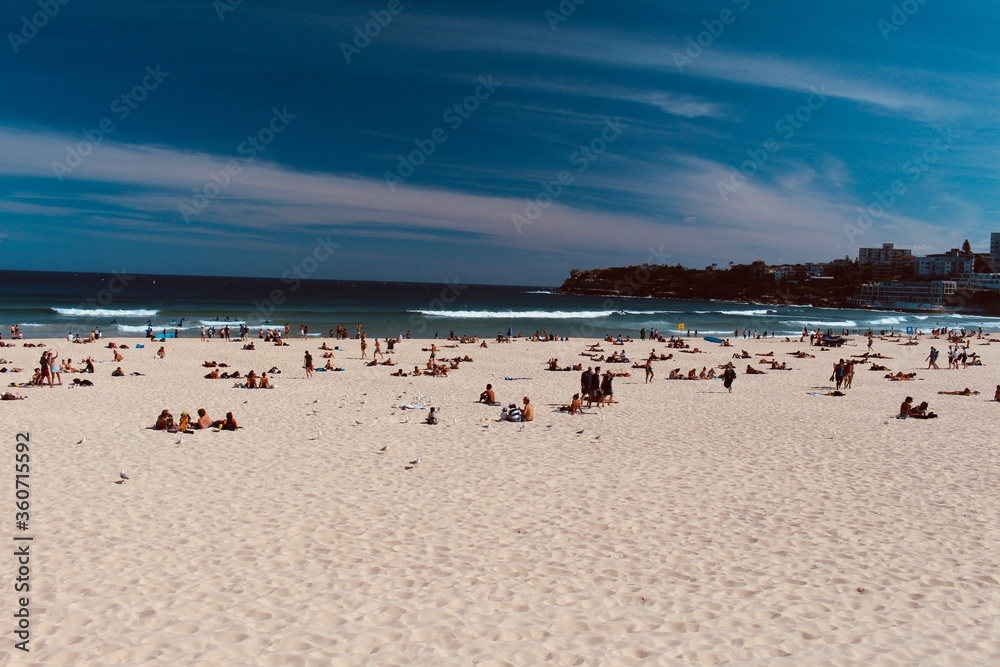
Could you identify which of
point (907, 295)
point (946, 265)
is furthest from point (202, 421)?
point (946, 265)

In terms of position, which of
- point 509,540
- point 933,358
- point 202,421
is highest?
point 933,358

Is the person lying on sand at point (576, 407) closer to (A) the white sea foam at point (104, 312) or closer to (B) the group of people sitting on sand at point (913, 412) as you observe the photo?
(B) the group of people sitting on sand at point (913, 412)

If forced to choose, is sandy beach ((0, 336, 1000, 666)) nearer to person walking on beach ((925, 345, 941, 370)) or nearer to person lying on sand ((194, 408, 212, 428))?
person lying on sand ((194, 408, 212, 428))

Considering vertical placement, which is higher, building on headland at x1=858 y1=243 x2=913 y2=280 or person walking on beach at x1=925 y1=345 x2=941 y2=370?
building on headland at x1=858 y1=243 x2=913 y2=280

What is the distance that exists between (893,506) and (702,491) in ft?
8.21

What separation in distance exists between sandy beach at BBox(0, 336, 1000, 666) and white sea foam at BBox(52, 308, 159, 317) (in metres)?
47.3

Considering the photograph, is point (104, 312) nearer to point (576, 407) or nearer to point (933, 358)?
point (576, 407)

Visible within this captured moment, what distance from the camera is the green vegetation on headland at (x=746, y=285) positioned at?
438 feet

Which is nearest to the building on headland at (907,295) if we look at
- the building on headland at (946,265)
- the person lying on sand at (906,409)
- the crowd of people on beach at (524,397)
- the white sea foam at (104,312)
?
the building on headland at (946,265)

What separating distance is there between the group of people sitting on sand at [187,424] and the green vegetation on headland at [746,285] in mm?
137758

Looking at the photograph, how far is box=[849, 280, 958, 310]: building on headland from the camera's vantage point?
122125 mm

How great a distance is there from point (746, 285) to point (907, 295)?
37.9m

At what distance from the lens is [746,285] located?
519ft

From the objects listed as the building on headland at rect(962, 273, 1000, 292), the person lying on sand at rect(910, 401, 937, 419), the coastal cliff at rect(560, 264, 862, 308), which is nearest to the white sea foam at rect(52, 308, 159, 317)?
the person lying on sand at rect(910, 401, 937, 419)
